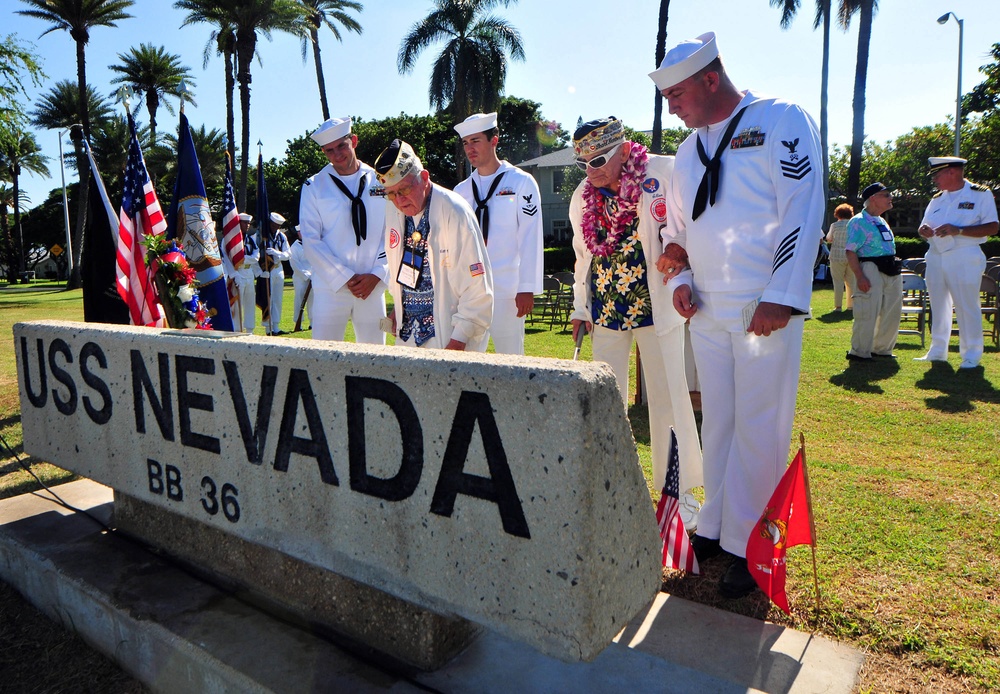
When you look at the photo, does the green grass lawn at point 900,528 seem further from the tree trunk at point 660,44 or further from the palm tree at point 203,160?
the palm tree at point 203,160

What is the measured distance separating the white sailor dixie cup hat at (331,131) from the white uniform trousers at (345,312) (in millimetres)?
1100

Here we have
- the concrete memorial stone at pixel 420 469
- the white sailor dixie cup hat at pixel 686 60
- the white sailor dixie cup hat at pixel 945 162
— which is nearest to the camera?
the concrete memorial stone at pixel 420 469

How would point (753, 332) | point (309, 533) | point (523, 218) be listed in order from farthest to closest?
point (523, 218), point (753, 332), point (309, 533)

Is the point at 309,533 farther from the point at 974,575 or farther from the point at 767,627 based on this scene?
the point at 974,575

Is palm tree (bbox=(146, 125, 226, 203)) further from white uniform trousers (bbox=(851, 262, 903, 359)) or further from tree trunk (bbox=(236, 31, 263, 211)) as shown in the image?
white uniform trousers (bbox=(851, 262, 903, 359))

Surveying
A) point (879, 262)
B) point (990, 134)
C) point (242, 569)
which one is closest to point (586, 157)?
point (242, 569)

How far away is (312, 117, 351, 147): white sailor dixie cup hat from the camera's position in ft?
17.3

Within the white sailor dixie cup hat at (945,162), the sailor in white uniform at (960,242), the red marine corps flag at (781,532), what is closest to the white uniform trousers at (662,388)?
the red marine corps flag at (781,532)

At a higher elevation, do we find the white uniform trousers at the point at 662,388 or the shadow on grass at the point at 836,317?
the white uniform trousers at the point at 662,388

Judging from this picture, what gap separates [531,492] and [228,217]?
7.49m

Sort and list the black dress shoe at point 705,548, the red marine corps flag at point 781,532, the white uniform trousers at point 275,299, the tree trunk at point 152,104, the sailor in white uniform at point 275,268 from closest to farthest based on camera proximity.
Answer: the red marine corps flag at point 781,532, the black dress shoe at point 705,548, the white uniform trousers at point 275,299, the sailor in white uniform at point 275,268, the tree trunk at point 152,104

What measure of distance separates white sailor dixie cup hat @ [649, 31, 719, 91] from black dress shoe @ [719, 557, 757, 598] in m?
2.11

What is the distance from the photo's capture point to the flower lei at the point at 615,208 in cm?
376

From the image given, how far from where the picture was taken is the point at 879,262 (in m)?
8.79
